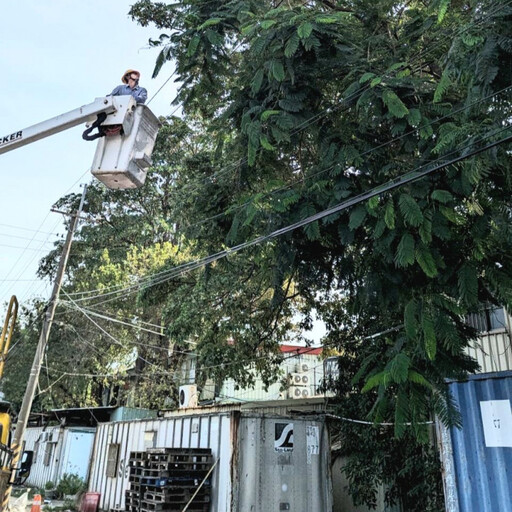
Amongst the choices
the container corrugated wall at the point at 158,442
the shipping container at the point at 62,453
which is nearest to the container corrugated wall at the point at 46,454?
the shipping container at the point at 62,453

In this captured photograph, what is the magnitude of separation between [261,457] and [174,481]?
1.69m

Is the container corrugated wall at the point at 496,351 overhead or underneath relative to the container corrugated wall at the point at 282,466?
overhead

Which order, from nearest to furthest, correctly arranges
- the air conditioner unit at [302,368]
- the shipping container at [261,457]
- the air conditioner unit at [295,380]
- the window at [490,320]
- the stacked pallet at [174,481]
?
1. the stacked pallet at [174,481]
2. the shipping container at [261,457]
3. the window at [490,320]
4. the air conditioner unit at [295,380]
5. the air conditioner unit at [302,368]

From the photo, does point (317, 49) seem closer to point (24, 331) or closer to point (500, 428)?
point (500, 428)

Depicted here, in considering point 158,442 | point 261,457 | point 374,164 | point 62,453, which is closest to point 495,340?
point 261,457

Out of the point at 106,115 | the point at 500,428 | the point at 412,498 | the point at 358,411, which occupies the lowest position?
the point at 412,498

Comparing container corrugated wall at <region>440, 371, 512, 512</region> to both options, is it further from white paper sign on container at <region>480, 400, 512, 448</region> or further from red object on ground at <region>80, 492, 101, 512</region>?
red object on ground at <region>80, 492, 101, 512</region>

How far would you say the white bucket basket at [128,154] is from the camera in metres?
4.95

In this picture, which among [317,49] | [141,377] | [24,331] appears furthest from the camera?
[24,331]

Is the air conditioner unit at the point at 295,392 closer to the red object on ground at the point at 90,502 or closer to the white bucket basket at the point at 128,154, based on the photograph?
the red object on ground at the point at 90,502

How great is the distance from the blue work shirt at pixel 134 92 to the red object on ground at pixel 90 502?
11.8 metres

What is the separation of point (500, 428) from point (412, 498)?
5290mm

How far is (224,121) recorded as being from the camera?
798cm

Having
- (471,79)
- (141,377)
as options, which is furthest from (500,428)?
(141,377)
